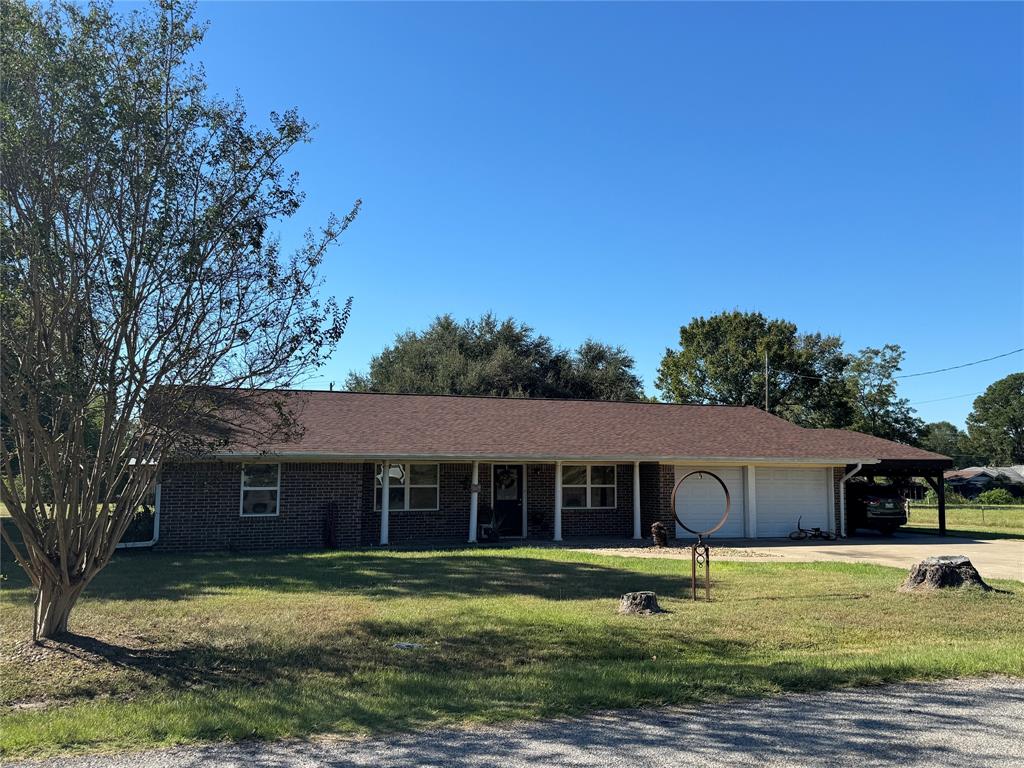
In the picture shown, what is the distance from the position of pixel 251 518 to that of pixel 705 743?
48.3 ft

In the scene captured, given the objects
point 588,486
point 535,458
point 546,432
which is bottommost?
point 588,486

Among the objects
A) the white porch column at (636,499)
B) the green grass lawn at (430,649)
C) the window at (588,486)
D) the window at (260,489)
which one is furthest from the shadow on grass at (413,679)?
the window at (588,486)

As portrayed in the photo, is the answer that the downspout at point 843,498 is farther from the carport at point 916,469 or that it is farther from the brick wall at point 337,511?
the brick wall at point 337,511

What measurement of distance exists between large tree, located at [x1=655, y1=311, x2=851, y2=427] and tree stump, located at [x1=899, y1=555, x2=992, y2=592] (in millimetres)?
36901

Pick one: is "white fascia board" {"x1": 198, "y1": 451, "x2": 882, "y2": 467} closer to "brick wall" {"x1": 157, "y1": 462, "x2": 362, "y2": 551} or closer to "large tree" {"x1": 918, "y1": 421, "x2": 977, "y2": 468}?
"brick wall" {"x1": 157, "y1": 462, "x2": 362, "y2": 551}

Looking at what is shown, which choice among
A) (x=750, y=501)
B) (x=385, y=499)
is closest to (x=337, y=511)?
(x=385, y=499)

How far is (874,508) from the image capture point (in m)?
23.1

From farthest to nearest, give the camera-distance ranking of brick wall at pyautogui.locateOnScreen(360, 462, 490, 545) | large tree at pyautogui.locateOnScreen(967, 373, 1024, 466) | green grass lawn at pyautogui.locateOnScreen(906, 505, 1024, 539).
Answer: large tree at pyautogui.locateOnScreen(967, 373, 1024, 466)
green grass lawn at pyautogui.locateOnScreen(906, 505, 1024, 539)
brick wall at pyautogui.locateOnScreen(360, 462, 490, 545)

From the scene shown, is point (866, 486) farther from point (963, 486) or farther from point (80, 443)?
point (963, 486)

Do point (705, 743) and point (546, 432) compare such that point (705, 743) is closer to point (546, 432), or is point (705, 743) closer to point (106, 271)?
point (106, 271)

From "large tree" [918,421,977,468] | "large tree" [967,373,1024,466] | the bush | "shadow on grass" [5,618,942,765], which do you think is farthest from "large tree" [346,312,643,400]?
"large tree" [967,373,1024,466]

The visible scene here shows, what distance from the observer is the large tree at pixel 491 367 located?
43.0 meters

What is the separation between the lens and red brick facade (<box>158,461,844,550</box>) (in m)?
17.5

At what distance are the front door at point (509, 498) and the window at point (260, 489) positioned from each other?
5591 mm
